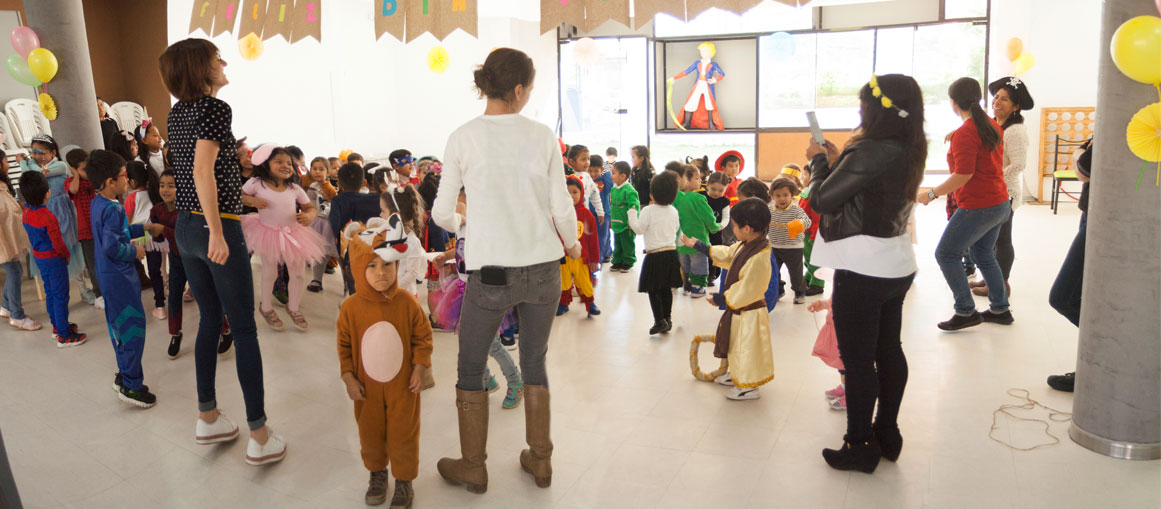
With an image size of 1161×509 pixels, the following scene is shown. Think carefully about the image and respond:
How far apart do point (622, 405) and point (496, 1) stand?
32.5ft

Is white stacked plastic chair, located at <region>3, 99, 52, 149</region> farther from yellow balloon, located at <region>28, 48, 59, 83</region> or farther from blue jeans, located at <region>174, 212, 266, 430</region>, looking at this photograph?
blue jeans, located at <region>174, 212, 266, 430</region>

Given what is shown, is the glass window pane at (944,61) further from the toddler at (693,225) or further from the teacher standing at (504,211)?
the teacher standing at (504,211)

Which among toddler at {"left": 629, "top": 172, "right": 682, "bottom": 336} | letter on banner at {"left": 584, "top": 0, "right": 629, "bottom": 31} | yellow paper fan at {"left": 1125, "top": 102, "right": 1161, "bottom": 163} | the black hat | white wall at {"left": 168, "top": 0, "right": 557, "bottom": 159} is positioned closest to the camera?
yellow paper fan at {"left": 1125, "top": 102, "right": 1161, "bottom": 163}

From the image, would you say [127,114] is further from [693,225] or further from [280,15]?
[693,225]

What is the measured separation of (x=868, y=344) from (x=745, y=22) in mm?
11683

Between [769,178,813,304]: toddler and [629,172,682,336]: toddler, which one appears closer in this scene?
[629,172,682,336]: toddler

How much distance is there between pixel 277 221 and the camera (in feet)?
15.3

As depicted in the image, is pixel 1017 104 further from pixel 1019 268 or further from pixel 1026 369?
pixel 1019 268

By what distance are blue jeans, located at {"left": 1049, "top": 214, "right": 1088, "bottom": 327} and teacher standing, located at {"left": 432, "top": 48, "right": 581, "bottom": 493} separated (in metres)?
2.49

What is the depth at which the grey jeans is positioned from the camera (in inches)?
93.5

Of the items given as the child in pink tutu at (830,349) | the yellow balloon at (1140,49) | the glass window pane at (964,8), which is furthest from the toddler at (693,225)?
the glass window pane at (964,8)

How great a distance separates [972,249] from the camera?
14.5 ft

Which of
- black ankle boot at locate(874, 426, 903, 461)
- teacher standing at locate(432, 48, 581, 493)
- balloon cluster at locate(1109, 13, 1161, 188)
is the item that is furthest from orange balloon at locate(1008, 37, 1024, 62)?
teacher standing at locate(432, 48, 581, 493)

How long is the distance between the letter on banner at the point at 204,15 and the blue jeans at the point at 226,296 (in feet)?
11.3
